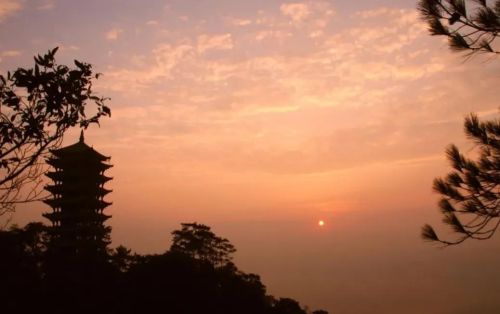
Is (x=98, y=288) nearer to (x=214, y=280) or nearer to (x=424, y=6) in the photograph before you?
(x=214, y=280)

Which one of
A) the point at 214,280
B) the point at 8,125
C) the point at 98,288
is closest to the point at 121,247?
the point at 214,280

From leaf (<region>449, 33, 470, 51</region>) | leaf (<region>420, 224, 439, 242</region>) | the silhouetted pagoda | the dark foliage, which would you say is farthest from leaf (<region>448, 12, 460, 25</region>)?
the silhouetted pagoda

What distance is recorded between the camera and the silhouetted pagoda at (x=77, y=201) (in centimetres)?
2478

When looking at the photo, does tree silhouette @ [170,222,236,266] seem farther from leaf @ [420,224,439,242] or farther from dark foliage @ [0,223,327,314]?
leaf @ [420,224,439,242]

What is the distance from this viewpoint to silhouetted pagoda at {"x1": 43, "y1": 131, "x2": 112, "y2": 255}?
24.8m

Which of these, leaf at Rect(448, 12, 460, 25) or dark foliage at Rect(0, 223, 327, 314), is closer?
leaf at Rect(448, 12, 460, 25)

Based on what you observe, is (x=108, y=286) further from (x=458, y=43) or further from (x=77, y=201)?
(x=458, y=43)

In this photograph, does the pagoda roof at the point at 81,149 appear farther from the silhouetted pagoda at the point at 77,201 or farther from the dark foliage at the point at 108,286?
the dark foliage at the point at 108,286

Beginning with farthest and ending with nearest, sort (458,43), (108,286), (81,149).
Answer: (81,149)
(108,286)
(458,43)

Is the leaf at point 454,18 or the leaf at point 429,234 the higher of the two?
the leaf at point 454,18

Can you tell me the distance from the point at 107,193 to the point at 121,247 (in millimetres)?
3536

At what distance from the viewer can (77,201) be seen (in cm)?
2519

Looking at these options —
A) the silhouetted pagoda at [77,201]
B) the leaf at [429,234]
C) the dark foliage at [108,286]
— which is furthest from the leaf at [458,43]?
the silhouetted pagoda at [77,201]

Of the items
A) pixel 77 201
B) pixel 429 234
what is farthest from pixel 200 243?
pixel 429 234
